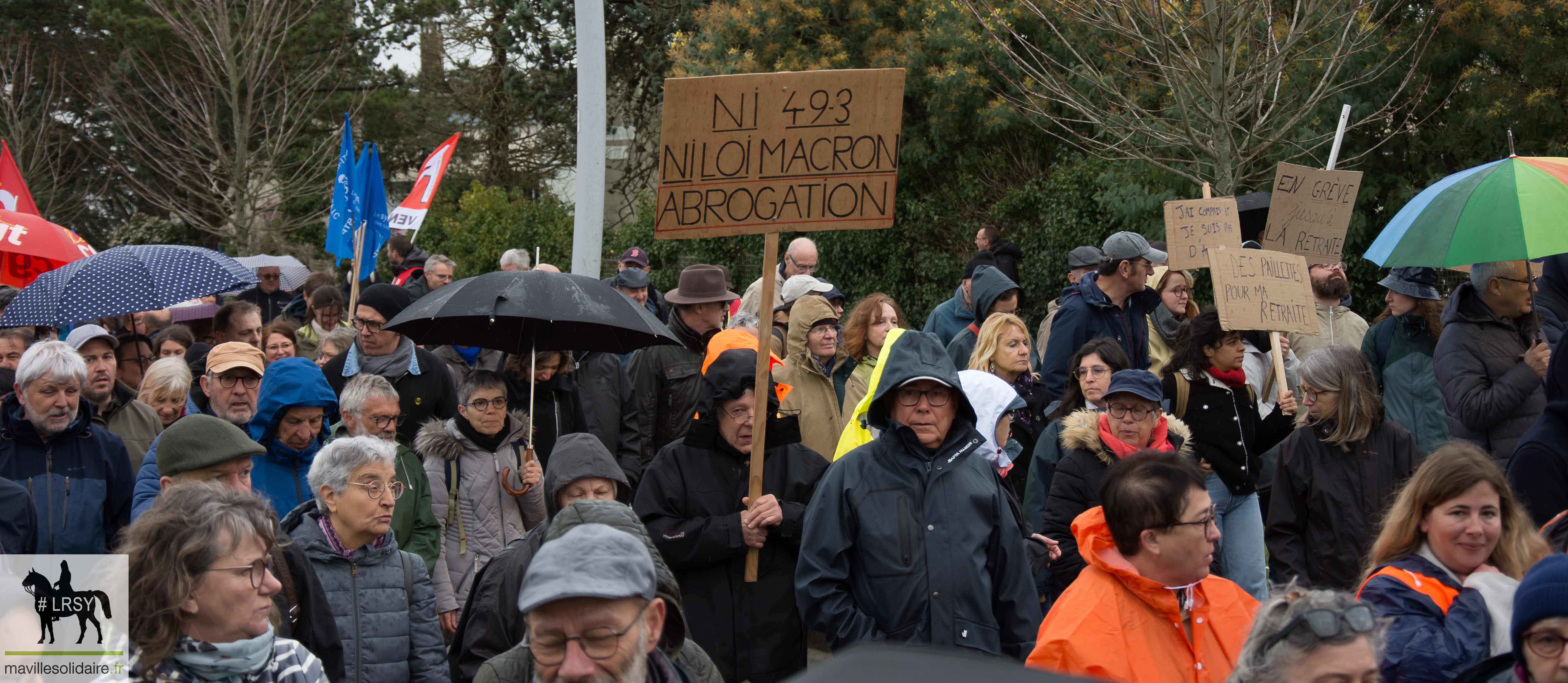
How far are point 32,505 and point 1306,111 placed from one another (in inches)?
344

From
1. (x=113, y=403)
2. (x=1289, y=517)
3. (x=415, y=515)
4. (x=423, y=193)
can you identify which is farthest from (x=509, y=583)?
(x=423, y=193)

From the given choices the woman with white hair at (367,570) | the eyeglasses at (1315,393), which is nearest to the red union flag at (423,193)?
the woman with white hair at (367,570)

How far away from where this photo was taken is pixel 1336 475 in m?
5.62

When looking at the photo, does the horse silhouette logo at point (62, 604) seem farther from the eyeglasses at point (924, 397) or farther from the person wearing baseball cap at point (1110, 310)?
the person wearing baseball cap at point (1110, 310)

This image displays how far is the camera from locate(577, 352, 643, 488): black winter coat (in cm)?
752

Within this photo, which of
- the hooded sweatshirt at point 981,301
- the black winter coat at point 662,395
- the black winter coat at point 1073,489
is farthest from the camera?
the hooded sweatshirt at point 981,301

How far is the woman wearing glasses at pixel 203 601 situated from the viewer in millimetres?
3055

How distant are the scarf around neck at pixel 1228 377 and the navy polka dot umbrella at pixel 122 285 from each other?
225 inches

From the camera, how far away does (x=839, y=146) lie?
16.3ft

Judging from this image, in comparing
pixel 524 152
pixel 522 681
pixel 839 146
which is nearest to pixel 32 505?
pixel 522 681

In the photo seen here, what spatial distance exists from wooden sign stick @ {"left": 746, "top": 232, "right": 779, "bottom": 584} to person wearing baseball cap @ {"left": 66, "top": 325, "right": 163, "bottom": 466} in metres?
3.36

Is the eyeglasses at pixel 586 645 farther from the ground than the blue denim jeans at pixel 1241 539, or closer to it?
farther from the ground

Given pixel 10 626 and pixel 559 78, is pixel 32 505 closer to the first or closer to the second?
pixel 10 626

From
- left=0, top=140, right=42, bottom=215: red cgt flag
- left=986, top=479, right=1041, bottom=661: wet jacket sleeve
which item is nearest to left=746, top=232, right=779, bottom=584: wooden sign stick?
left=986, top=479, right=1041, bottom=661: wet jacket sleeve
